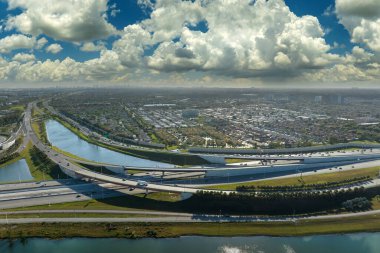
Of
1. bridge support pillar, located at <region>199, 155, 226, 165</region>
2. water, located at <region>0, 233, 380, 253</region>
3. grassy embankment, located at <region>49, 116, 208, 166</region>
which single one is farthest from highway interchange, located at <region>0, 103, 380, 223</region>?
grassy embankment, located at <region>49, 116, 208, 166</region>

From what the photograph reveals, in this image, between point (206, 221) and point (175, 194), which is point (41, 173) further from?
point (206, 221)

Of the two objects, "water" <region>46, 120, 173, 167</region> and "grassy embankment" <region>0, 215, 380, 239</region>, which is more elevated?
"water" <region>46, 120, 173, 167</region>

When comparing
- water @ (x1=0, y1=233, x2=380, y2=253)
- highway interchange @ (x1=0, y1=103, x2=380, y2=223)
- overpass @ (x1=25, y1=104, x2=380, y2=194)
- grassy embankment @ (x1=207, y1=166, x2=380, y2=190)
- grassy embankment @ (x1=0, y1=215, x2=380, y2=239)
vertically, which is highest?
overpass @ (x1=25, y1=104, x2=380, y2=194)

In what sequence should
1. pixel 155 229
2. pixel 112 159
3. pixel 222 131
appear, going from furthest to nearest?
Answer: pixel 222 131 → pixel 112 159 → pixel 155 229

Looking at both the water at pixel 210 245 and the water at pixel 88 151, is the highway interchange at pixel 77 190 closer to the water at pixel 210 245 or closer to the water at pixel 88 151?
the water at pixel 210 245

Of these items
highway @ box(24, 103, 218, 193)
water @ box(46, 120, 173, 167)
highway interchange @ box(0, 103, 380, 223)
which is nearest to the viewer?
highway interchange @ box(0, 103, 380, 223)

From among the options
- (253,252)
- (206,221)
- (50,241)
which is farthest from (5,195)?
(253,252)

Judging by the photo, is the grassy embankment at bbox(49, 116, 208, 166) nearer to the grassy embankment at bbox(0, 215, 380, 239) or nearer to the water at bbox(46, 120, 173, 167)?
the water at bbox(46, 120, 173, 167)

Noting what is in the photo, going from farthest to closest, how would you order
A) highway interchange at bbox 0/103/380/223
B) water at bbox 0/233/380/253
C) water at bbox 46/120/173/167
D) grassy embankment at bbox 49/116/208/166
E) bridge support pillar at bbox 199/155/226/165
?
water at bbox 46/120/173/167 < grassy embankment at bbox 49/116/208/166 < bridge support pillar at bbox 199/155/226/165 < highway interchange at bbox 0/103/380/223 < water at bbox 0/233/380/253
